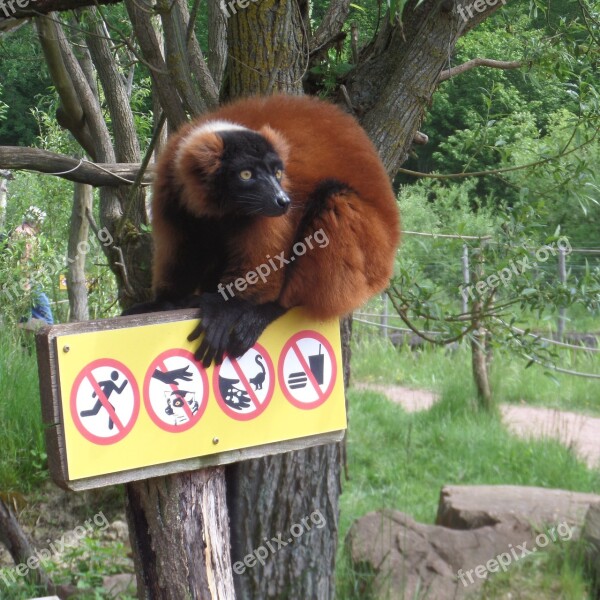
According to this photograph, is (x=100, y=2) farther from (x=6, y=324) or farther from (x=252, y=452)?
(x=6, y=324)

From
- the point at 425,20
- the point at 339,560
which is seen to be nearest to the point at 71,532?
the point at 339,560

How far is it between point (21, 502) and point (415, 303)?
107 inches

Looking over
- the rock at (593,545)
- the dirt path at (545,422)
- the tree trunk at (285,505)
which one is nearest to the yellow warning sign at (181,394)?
the tree trunk at (285,505)

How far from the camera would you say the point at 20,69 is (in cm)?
1647

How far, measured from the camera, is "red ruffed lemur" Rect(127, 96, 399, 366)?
2469 mm

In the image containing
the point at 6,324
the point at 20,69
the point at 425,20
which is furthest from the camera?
the point at 20,69

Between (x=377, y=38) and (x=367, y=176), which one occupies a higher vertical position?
(x=377, y=38)

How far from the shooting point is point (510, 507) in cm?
516

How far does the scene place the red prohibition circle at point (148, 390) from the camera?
1939mm

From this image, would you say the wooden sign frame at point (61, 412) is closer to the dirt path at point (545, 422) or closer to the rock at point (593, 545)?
the rock at point (593, 545)

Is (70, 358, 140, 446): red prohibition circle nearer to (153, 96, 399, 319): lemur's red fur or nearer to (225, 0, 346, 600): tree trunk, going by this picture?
(153, 96, 399, 319): lemur's red fur

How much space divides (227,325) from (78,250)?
4059 millimetres

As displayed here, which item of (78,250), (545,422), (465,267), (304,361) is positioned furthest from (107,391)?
(545,422)

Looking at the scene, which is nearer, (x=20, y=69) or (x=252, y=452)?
(x=252, y=452)
